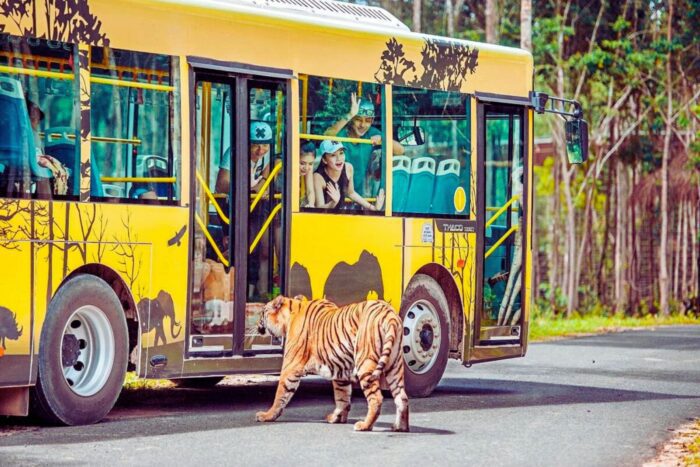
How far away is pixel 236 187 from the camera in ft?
42.1

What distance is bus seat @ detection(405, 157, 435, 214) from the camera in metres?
14.7

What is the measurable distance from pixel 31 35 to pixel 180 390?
5.04 m

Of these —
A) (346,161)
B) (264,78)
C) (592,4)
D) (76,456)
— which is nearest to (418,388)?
(346,161)

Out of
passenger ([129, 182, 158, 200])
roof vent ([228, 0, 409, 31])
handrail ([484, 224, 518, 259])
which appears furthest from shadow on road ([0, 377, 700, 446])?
roof vent ([228, 0, 409, 31])

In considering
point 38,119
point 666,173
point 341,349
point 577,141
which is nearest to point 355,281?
point 341,349

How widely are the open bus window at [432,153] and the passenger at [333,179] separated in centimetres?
61

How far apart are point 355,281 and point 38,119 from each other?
3.67m

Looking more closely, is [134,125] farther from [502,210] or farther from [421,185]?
[502,210]

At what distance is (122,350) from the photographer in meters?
12.0

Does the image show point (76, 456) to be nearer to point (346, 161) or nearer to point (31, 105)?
point (31, 105)

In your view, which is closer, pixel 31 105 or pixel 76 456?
pixel 76 456

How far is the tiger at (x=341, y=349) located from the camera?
1158cm

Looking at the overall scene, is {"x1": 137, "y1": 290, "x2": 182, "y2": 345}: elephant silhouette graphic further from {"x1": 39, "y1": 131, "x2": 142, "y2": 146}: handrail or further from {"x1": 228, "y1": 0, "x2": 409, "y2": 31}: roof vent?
{"x1": 228, "y1": 0, "x2": 409, "y2": 31}: roof vent

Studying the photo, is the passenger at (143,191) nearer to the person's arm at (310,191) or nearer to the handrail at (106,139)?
the handrail at (106,139)
